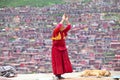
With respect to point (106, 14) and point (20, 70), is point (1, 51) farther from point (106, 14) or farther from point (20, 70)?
point (106, 14)

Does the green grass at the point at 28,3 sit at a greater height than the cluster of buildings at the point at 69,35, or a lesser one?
greater

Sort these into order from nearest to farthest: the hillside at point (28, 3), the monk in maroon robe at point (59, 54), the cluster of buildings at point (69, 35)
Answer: the monk in maroon robe at point (59, 54), the cluster of buildings at point (69, 35), the hillside at point (28, 3)

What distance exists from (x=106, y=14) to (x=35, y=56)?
1743 millimetres

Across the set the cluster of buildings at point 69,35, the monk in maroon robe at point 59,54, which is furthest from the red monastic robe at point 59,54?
the cluster of buildings at point 69,35

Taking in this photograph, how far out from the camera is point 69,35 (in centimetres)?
1063

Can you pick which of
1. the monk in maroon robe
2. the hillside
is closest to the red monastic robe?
the monk in maroon robe

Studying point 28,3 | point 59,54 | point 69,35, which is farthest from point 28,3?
point 59,54

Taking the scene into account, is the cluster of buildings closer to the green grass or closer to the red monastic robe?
the green grass

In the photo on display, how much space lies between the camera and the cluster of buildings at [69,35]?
10211 mm

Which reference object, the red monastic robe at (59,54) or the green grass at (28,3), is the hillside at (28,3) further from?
the red monastic robe at (59,54)

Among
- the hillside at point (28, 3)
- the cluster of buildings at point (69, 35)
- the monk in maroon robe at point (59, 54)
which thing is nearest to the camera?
the monk in maroon robe at point (59, 54)

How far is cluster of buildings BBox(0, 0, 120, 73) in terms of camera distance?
1021 cm

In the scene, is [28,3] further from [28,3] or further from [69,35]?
[69,35]

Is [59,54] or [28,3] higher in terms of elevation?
[28,3]
